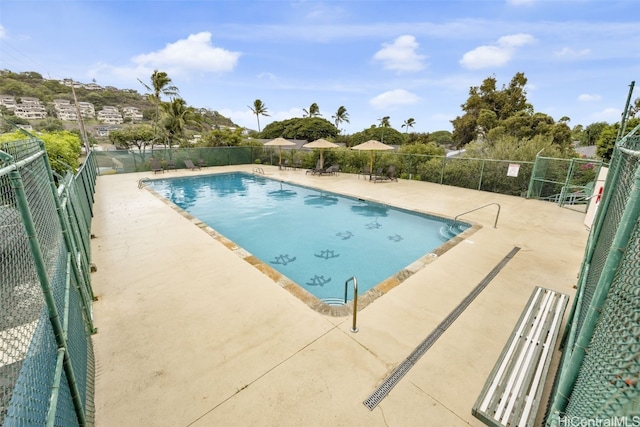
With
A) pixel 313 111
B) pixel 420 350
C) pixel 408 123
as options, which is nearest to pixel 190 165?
pixel 420 350

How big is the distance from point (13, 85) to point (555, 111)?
229ft

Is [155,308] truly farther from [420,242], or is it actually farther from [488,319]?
[420,242]

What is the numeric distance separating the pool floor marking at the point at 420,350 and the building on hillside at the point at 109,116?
271 feet

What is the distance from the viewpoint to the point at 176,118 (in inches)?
803

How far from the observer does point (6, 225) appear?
1225mm

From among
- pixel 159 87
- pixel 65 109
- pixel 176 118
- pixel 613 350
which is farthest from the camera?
pixel 65 109

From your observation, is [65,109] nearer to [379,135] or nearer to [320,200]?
[379,135]

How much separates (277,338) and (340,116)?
2159 inches

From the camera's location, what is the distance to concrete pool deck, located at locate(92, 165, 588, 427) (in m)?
2.08

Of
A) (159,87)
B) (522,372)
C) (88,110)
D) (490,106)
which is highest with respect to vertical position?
(88,110)

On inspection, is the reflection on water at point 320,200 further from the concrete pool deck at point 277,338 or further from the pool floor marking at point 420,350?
the pool floor marking at point 420,350

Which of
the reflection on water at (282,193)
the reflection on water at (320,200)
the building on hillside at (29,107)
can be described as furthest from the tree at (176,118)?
the building on hillside at (29,107)

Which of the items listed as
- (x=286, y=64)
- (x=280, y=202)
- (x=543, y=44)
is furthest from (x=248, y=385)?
(x=286, y=64)

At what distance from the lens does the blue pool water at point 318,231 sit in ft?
17.8
